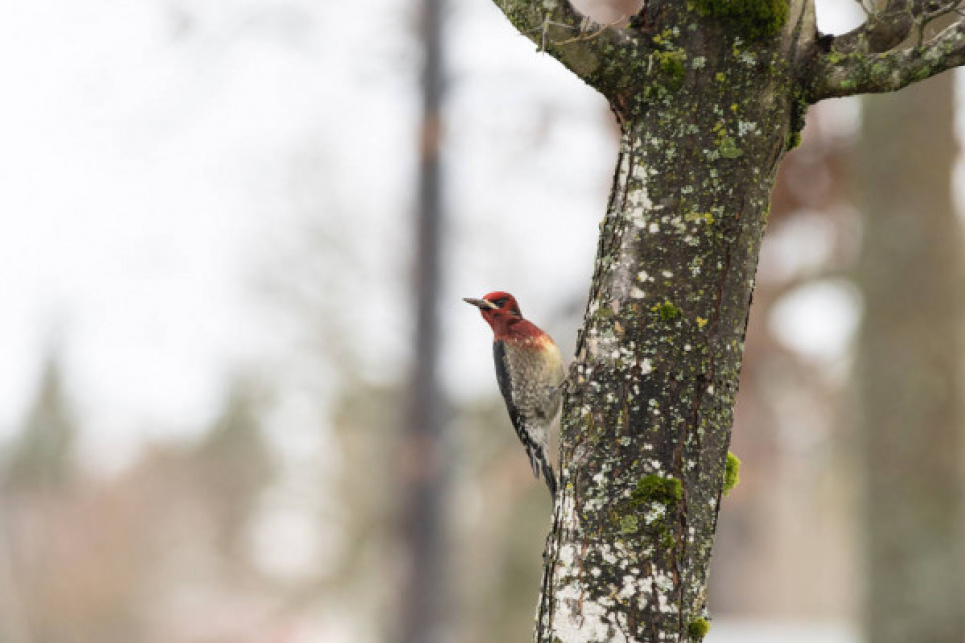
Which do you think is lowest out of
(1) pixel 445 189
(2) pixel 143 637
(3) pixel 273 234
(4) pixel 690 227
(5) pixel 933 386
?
(2) pixel 143 637

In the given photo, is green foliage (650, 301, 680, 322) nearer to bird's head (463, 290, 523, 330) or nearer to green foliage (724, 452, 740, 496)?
green foliage (724, 452, 740, 496)

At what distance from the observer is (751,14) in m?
2.19

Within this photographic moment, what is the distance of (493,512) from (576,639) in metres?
16.6

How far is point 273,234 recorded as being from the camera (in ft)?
57.7

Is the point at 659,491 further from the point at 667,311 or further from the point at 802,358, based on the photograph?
the point at 802,358

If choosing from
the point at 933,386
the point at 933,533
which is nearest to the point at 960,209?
the point at 933,386

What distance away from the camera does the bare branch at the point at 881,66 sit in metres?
2.17

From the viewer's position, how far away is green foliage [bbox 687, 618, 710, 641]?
2088 millimetres

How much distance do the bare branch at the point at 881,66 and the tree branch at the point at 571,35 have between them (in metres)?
0.41

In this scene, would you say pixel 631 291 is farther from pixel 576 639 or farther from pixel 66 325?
pixel 66 325

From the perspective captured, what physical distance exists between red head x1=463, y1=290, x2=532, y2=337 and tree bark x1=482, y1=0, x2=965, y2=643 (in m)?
1.73

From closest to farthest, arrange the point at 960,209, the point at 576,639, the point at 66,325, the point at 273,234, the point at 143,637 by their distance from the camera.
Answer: the point at 576,639
the point at 960,209
the point at 273,234
the point at 66,325
the point at 143,637

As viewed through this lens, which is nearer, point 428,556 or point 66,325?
point 428,556

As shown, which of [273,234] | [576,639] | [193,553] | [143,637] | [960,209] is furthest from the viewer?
[193,553]
